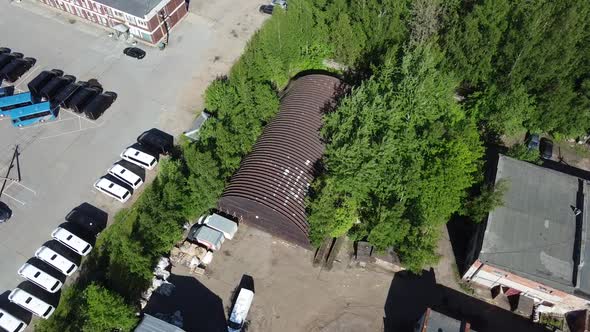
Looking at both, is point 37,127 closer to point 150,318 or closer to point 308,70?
point 150,318

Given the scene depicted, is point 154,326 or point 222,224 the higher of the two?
point 222,224

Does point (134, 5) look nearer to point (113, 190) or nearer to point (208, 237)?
point (113, 190)

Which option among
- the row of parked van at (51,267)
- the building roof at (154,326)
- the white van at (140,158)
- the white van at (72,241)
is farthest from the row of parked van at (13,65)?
the building roof at (154,326)

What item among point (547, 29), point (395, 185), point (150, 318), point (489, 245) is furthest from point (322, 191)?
point (547, 29)

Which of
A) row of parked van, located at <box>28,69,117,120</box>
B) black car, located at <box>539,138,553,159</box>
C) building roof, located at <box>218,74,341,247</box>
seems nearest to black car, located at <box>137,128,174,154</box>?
row of parked van, located at <box>28,69,117,120</box>

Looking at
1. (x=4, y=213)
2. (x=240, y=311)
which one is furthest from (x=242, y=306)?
(x=4, y=213)

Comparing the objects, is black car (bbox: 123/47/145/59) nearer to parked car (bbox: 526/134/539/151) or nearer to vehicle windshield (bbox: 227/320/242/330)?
vehicle windshield (bbox: 227/320/242/330)
